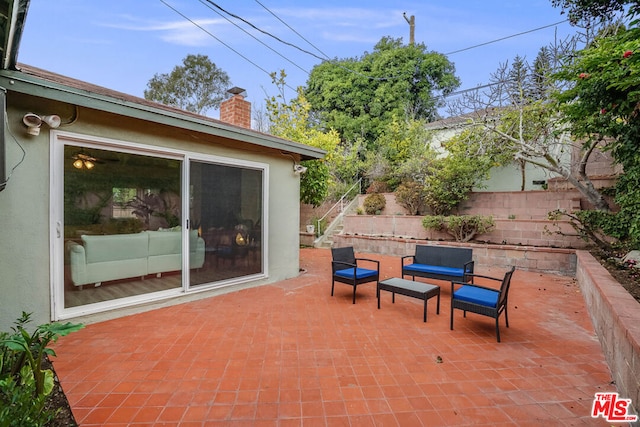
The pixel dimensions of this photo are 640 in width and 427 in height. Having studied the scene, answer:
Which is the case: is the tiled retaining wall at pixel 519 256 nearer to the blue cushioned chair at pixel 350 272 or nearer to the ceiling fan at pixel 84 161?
the blue cushioned chair at pixel 350 272

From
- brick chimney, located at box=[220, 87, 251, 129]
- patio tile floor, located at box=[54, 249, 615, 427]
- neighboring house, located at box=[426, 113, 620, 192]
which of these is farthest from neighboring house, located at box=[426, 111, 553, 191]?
patio tile floor, located at box=[54, 249, 615, 427]

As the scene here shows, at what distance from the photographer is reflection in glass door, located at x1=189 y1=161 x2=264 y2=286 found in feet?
16.3

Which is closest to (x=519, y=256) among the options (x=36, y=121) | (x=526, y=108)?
(x=526, y=108)

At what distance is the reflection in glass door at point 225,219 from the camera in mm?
4957

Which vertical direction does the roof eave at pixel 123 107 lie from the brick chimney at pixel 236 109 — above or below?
below

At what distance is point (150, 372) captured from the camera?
9.15 ft

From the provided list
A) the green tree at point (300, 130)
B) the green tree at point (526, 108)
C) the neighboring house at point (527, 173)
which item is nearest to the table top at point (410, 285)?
the green tree at point (300, 130)

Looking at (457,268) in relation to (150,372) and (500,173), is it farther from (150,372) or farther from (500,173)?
(500,173)

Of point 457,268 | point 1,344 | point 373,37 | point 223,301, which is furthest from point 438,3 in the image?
point 1,344

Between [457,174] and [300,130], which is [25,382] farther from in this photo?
[457,174]

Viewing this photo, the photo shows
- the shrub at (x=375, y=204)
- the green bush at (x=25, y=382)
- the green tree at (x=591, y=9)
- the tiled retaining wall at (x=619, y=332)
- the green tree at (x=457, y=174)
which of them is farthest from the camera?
the shrub at (x=375, y=204)

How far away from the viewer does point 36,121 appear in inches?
134

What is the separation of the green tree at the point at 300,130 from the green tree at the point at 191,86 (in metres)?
11.8

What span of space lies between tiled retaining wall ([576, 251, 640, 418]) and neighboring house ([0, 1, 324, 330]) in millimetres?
4918
